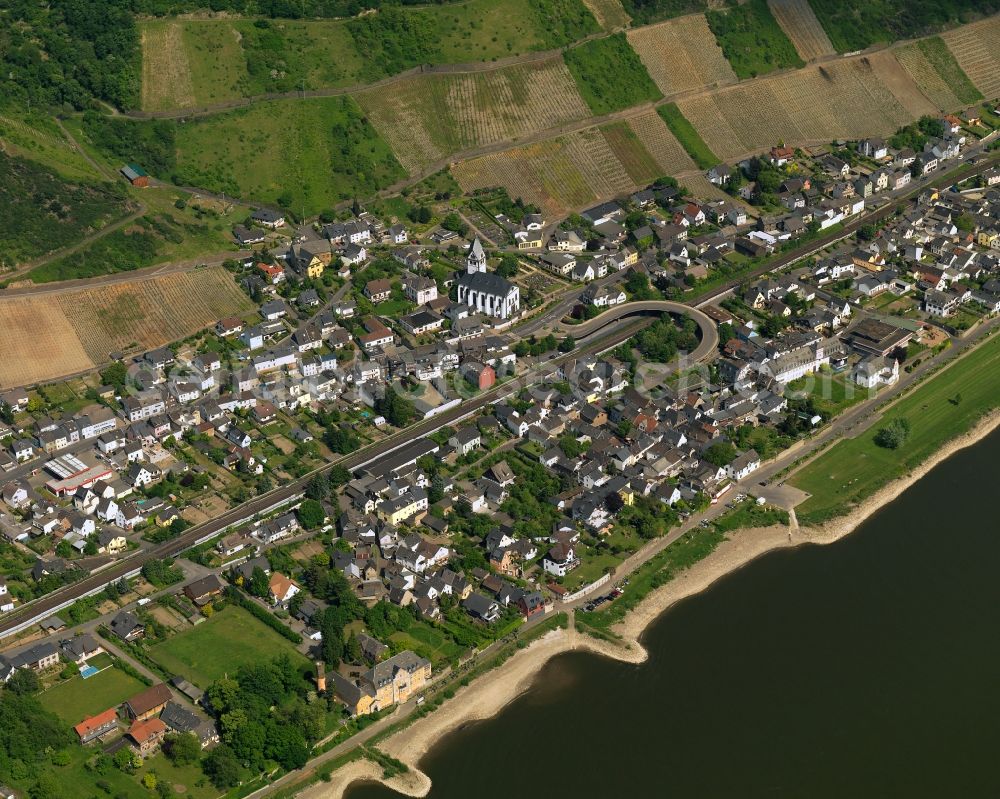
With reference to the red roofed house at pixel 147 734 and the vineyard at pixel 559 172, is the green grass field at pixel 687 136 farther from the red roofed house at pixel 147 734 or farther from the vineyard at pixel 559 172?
the red roofed house at pixel 147 734

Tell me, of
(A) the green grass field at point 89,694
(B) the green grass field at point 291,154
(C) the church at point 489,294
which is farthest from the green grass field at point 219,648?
(B) the green grass field at point 291,154

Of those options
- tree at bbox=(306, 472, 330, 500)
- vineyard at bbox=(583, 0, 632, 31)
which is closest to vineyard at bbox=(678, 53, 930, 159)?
vineyard at bbox=(583, 0, 632, 31)

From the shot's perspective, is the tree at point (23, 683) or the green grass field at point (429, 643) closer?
the tree at point (23, 683)

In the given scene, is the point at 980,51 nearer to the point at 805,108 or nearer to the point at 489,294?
the point at 805,108

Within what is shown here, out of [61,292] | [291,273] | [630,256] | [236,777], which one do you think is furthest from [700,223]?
[236,777]

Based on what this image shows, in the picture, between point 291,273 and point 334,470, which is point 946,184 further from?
point 334,470
